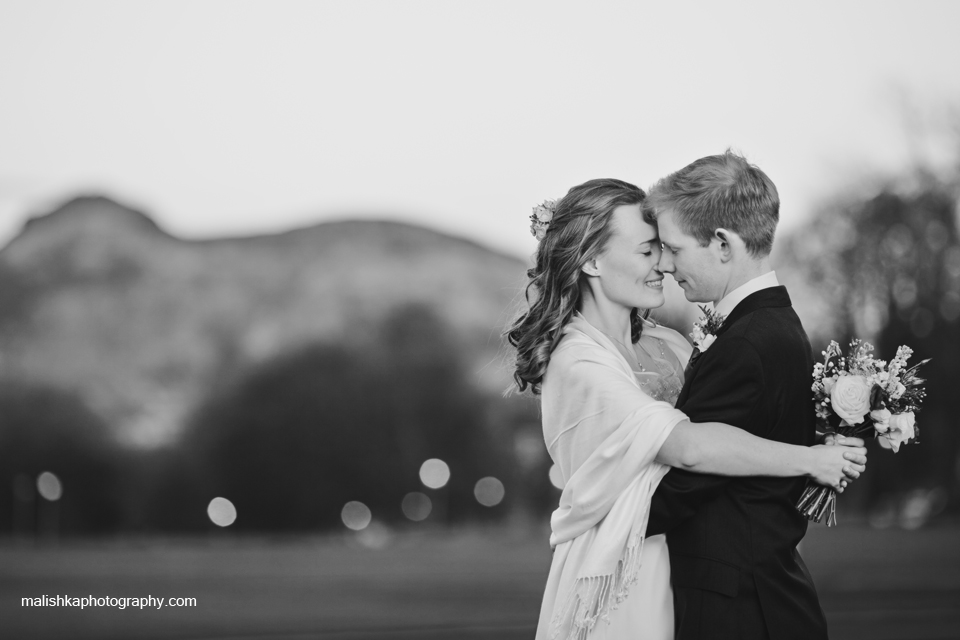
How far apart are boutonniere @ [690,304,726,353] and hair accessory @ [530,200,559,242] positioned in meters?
0.72

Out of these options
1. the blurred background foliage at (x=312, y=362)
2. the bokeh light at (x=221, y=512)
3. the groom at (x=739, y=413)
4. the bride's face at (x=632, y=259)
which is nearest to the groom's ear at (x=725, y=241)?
the groom at (x=739, y=413)

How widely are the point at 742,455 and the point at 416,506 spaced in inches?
1594

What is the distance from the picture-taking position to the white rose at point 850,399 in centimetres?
318

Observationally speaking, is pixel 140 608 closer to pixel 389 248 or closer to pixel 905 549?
pixel 905 549

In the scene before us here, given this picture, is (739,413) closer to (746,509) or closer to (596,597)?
(746,509)

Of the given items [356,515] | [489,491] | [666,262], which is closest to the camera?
[666,262]

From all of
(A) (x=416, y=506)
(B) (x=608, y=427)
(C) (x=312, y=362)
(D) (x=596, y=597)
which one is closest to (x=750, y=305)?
(B) (x=608, y=427)

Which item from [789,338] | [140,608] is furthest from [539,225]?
[140,608]

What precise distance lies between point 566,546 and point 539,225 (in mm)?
1252

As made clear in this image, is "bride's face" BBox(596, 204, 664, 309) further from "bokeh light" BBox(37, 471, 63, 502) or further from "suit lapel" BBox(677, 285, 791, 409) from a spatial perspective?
"bokeh light" BBox(37, 471, 63, 502)

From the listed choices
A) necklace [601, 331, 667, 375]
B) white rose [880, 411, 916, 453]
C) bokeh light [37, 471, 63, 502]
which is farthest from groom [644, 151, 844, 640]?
bokeh light [37, 471, 63, 502]

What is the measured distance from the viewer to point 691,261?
3.40 meters

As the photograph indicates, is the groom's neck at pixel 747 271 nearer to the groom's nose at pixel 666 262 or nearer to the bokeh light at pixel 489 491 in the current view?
the groom's nose at pixel 666 262

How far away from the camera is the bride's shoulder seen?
13.8ft
